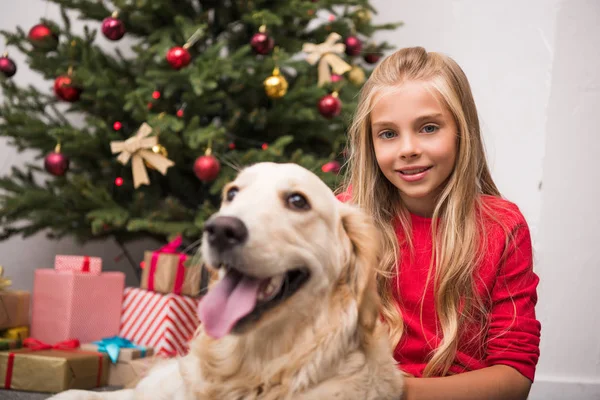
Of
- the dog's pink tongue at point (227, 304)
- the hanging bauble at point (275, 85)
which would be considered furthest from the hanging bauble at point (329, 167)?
the dog's pink tongue at point (227, 304)

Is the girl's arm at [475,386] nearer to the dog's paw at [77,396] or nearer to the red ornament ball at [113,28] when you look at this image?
the dog's paw at [77,396]

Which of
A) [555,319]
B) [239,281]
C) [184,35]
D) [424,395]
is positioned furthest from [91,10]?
[555,319]

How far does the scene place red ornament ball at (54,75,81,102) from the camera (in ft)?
8.79

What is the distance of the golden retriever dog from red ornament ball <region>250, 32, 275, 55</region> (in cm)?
165

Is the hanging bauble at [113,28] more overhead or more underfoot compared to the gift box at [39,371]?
more overhead

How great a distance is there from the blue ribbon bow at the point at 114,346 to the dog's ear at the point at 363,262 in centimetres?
149

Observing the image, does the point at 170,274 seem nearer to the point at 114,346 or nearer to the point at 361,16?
the point at 114,346

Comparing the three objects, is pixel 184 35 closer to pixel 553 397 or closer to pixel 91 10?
pixel 91 10

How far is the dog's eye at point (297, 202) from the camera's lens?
1.21 meters

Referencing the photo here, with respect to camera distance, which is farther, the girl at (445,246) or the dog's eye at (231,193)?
the girl at (445,246)

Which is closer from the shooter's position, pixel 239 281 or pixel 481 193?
pixel 239 281

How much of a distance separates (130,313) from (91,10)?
1545 millimetres

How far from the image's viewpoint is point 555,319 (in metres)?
2.90

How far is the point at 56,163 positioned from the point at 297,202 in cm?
184
